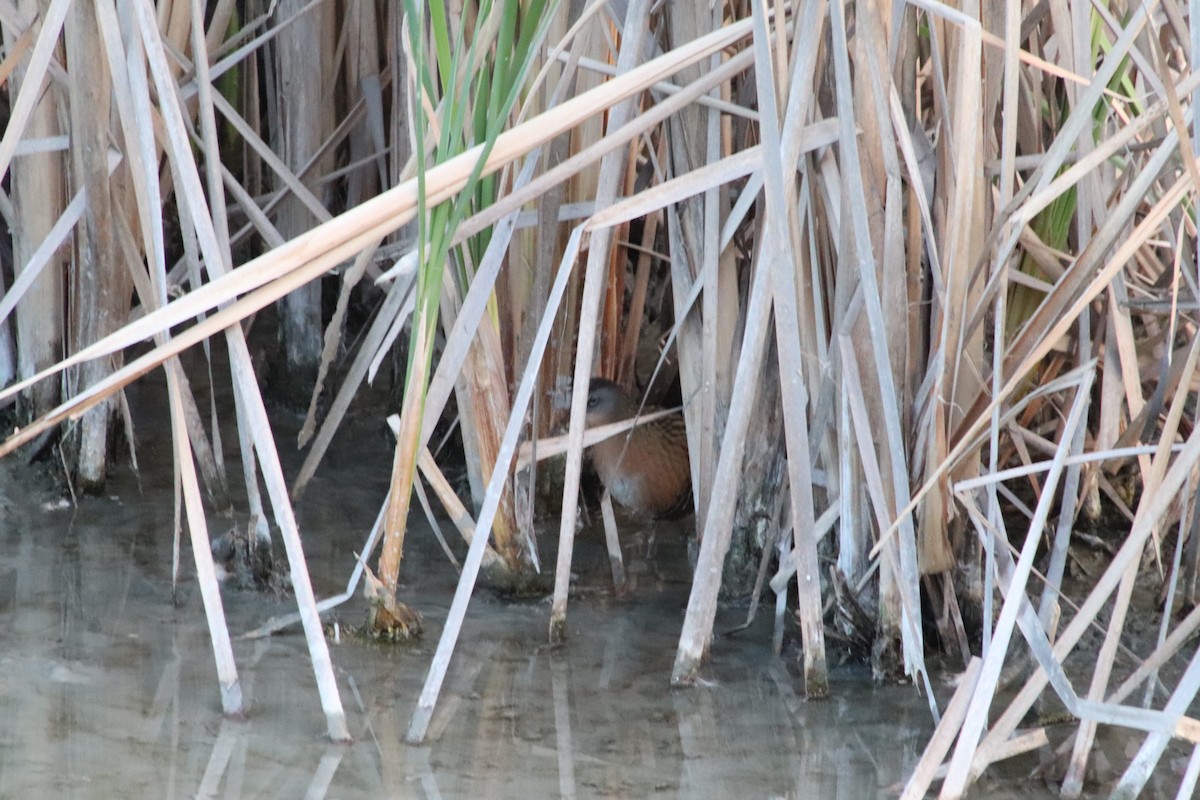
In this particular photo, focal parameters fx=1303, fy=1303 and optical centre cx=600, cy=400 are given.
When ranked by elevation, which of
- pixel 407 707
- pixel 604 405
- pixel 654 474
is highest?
pixel 604 405

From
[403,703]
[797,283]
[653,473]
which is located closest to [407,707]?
[403,703]

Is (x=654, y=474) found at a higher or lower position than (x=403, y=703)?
higher

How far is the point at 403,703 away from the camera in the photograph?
2170mm

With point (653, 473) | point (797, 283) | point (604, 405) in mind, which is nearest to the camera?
point (797, 283)

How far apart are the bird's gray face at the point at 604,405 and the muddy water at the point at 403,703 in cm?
40

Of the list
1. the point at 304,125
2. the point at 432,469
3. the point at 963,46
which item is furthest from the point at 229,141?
the point at 963,46

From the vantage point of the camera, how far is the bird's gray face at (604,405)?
9.90ft

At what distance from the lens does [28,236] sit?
9.30ft

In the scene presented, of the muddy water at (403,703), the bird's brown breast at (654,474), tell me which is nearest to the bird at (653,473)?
the bird's brown breast at (654,474)

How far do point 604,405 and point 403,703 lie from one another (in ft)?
3.41

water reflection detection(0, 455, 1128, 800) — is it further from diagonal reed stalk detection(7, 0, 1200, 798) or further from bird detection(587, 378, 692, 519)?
bird detection(587, 378, 692, 519)

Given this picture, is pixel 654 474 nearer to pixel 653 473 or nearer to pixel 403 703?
pixel 653 473

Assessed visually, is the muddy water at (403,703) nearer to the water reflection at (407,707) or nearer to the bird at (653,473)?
the water reflection at (407,707)

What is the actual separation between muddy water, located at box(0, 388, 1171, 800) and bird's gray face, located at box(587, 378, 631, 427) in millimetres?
396
